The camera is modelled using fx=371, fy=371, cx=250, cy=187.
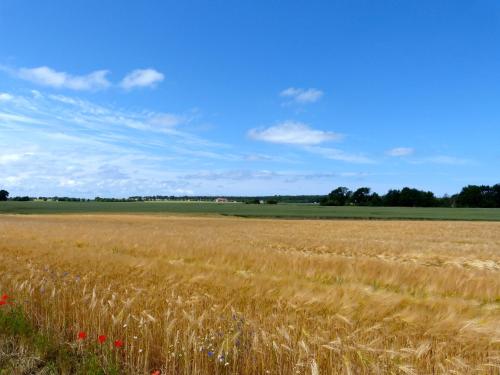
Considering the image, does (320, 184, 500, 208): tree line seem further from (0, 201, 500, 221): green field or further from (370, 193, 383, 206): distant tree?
(0, 201, 500, 221): green field

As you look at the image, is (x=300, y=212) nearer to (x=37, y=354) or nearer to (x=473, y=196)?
(x=37, y=354)

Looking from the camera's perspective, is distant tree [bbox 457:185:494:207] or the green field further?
distant tree [bbox 457:185:494:207]

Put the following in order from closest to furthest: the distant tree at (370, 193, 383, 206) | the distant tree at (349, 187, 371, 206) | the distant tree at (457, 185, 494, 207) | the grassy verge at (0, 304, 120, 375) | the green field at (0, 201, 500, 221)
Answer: the grassy verge at (0, 304, 120, 375), the green field at (0, 201, 500, 221), the distant tree at (457, 185, 494, 207), the distant tree at (370, 193, 383, 206), the distant tree at (349, 187, 371, 206)

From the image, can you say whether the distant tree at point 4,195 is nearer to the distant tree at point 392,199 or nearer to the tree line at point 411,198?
the tree line at point 411,198

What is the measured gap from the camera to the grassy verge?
3.17 metres

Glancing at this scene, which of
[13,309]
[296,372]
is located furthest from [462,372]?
[13,309]

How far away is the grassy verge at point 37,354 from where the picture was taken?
3166mm

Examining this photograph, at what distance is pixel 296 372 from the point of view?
114 inches

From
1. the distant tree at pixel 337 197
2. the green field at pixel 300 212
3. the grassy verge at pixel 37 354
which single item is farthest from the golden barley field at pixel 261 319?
the distant tree at pixel 337 197

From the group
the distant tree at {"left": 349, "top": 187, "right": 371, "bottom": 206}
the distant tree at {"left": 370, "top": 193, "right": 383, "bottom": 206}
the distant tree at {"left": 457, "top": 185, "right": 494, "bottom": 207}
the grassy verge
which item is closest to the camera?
the grassy verge

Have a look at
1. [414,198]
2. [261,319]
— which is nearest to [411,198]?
[414,198]

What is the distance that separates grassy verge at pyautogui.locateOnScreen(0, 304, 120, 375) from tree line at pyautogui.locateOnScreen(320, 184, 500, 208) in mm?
135734

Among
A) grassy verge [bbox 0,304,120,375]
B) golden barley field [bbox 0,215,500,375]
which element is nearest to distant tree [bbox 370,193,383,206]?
golden barley field [bbox 0,215,500,375]

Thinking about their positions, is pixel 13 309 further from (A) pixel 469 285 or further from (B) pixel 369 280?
(A) pixel 469 285
